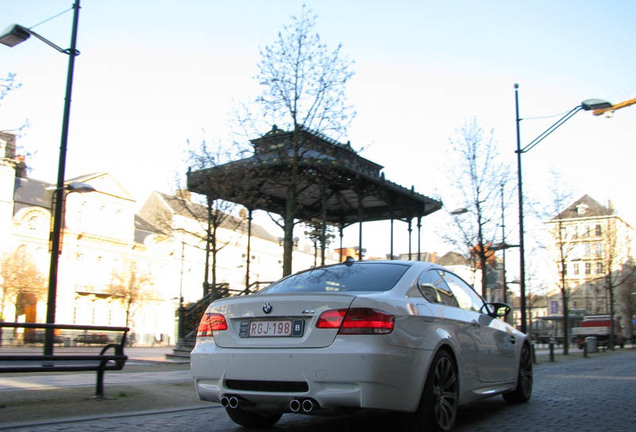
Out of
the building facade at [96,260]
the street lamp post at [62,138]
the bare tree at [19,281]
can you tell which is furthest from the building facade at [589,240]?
the bare tree at [19,281]

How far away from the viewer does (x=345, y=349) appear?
14.8ft

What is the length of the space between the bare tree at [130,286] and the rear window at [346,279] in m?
49.3

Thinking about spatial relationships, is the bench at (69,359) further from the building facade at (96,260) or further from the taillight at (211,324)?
the building facade at (96,260)

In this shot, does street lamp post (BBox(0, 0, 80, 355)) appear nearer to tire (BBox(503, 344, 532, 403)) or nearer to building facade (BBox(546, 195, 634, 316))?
tire (BBox(503, 344, 532, 403))

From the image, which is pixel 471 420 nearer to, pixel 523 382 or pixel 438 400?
pixel 438 400

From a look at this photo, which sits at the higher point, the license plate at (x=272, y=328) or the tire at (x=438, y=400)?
the license plate at (x=272, y=328)

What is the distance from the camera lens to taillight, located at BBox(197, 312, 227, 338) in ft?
17.2

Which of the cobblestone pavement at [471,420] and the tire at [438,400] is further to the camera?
the cobblestone pavement at [471,420]

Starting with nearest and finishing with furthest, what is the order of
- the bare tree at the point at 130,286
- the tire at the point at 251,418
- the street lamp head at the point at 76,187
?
the tire at the point at 251,418, the street lamp head at the point at 76,187, the bare tree at the point at 130,286

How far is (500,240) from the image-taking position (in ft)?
82.0

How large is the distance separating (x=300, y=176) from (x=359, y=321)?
13238 millimetres

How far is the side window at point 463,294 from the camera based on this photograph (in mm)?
6309

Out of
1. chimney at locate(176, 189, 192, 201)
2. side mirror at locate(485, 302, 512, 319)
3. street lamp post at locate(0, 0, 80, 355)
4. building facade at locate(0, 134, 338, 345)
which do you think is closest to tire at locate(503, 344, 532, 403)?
side mirror at locate(485, 302, 512, 319)

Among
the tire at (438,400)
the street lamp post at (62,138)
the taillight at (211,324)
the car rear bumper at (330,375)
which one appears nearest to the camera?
the car rear bumper at (330,375)
